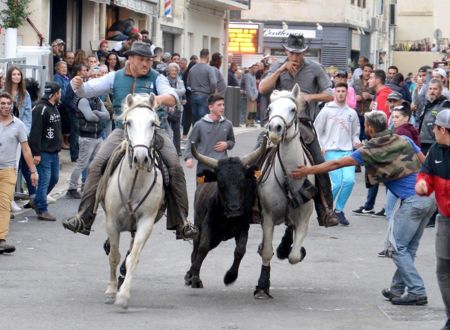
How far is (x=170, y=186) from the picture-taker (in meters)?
11.8

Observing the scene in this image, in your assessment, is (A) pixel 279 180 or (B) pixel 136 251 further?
(A) pixel 279 180

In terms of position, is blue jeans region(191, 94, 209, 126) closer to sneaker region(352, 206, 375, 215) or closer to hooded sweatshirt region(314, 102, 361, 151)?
sneaker region(352, 206, 375, 215)

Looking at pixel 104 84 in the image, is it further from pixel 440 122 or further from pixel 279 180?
pixel 440 122

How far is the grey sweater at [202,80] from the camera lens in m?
28.2

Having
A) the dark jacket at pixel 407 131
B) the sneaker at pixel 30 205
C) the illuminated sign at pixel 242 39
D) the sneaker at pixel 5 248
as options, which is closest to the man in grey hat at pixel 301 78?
the dark jacket at pixel 407 131

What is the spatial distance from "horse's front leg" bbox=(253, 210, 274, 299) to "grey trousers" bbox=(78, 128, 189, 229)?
33.0 inches

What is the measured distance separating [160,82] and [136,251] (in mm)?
2046

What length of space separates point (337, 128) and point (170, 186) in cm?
608

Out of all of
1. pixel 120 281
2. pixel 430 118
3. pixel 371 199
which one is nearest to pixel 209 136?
pixel 120 281

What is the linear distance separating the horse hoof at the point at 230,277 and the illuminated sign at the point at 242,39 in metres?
38.6

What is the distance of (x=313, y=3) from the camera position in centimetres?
6197

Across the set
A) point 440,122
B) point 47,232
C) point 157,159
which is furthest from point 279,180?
point 47,232

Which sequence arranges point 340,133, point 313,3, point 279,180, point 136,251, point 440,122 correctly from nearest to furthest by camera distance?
point 440,122
point 136,251
point 279,180
point 340,133
point 313,3

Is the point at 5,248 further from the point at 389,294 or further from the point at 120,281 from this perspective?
the point at 389,294
